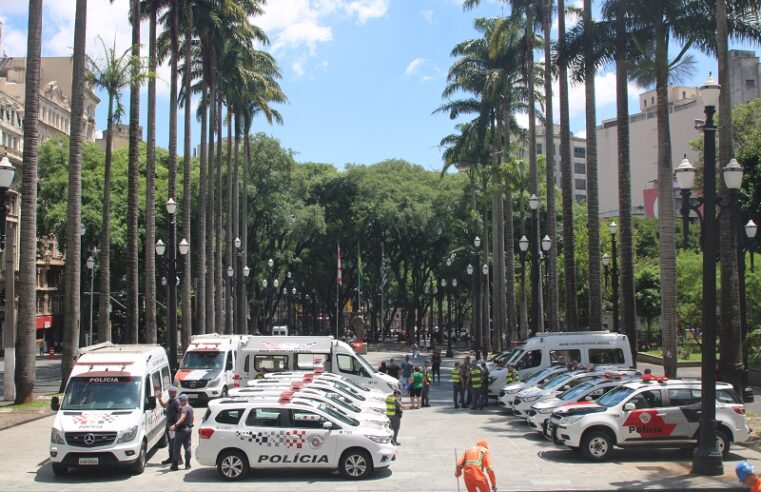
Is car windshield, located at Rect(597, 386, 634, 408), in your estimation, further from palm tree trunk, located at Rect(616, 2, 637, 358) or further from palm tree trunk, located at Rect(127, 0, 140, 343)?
palm tree trunk, located at Rect(127, 0, 140, 343)

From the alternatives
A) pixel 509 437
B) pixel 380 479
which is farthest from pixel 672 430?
pixel 380 479

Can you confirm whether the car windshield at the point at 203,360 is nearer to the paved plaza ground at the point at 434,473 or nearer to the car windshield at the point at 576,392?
the paved plaza ground at the point at 434,473

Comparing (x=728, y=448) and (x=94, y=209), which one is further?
(x=94, y=209)

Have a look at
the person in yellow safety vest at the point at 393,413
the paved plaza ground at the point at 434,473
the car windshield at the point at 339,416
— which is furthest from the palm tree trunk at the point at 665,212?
the car windshield at the point at 339,416

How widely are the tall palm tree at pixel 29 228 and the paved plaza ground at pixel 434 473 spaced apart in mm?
5875

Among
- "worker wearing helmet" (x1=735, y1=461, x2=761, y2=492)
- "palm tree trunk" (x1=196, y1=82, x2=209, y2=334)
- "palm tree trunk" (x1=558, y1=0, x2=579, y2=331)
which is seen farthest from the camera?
"palm tree trunk" (x1=196, y1=82, x2=209, y2=334)

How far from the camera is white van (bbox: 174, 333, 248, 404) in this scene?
25.9 meters

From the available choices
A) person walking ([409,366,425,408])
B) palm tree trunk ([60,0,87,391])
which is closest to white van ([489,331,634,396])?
person walking ([409,366,425,408])

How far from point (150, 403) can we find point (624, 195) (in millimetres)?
18304

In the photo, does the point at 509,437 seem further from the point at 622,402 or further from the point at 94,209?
the point at 94,209

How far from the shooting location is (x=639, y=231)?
7106 cm

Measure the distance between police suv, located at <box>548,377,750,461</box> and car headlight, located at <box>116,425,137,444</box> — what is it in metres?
8.62

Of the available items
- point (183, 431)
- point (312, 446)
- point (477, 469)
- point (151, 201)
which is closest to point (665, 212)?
point (312, 446)

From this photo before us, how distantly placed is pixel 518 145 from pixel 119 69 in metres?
31.2
